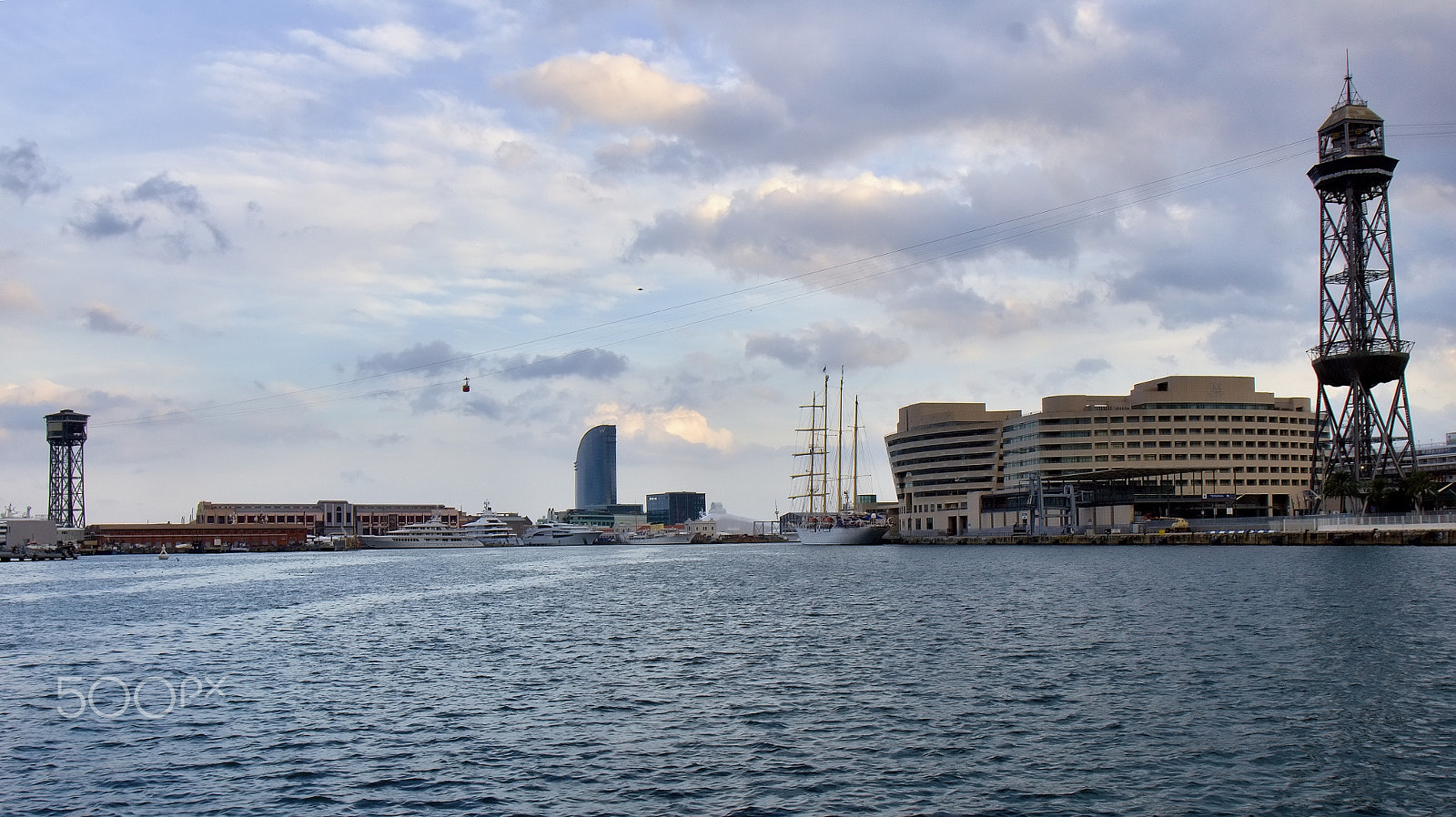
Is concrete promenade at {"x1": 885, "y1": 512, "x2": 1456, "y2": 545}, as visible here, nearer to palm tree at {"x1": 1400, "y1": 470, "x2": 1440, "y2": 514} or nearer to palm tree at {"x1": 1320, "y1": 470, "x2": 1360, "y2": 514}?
palm tree at {"x1": 1320, "y1": 470, "x2": 1360, "y2": 514}

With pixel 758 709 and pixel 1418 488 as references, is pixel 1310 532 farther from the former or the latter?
pixel 758 709

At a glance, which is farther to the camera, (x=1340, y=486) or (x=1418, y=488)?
(x=1340, y=486)

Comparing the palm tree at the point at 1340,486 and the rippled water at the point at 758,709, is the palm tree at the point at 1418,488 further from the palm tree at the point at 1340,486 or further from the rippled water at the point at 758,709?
the rippled water at the point at 758,709

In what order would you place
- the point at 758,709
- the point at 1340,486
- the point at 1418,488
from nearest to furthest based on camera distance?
the point at 758,709
the point at 1418,488
the point at 1340,486

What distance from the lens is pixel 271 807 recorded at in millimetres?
23375

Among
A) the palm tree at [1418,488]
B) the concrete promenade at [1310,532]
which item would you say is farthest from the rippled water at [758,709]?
the palm tree at [1418,488]

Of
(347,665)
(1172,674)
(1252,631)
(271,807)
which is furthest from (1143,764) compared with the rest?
(347,665)

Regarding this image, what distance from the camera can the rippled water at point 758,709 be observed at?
78.7 feet

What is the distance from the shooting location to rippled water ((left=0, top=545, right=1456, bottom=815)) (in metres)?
24.0

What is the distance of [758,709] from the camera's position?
3356 cm

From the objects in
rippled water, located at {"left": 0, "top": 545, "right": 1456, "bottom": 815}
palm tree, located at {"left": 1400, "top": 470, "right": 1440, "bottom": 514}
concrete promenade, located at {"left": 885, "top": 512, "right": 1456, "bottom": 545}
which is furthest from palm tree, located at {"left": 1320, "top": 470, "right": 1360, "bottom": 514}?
rippled water, located at {"left": 0, "top": 545, "right": 1456, "bottom": 815}

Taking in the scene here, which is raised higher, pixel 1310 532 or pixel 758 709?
pixel 758 709

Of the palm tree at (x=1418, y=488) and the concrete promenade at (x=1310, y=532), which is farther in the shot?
the palm tree at (x=1418, y=488)

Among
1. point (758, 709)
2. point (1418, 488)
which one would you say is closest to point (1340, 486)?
point (1418, 488)
